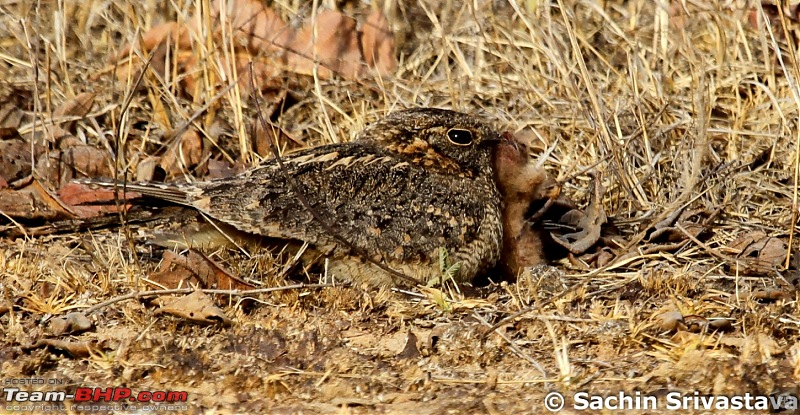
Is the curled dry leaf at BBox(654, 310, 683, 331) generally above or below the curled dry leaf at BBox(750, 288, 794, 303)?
below

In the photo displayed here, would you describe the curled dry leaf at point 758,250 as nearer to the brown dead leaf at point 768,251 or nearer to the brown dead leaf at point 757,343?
the brown dead leaf at point 768,251

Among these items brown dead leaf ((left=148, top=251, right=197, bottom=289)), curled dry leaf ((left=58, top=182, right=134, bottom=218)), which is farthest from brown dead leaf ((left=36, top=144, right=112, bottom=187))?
brown dead leaf ((left=148, top=251, right=197, bottom=289))

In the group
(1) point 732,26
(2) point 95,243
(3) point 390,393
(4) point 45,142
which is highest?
(1) point 732,26

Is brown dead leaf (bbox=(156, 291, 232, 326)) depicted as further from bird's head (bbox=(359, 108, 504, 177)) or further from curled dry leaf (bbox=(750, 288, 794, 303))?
curled dry leaf (bbox=(750, 288, 794, 303))

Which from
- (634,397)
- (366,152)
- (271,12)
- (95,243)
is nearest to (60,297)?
(95,243)

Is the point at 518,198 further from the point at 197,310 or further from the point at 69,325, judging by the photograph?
the point at 69,325

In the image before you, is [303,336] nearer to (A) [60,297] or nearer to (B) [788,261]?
(A) [60,297]
